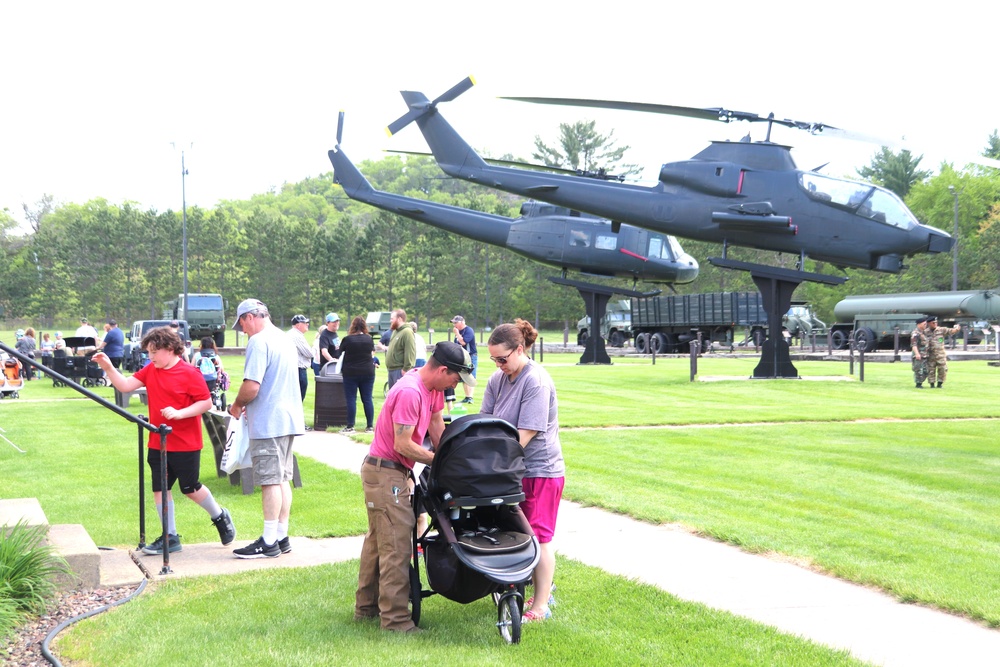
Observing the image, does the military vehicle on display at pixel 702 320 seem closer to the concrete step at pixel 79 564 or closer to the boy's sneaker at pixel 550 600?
the boy's sneaker at pixel 550 600

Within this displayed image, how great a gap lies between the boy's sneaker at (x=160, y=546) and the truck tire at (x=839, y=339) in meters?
41.0

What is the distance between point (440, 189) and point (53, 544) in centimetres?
13254

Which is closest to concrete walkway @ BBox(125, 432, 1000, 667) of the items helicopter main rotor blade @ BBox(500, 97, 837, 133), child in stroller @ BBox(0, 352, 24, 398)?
child in stroller @ BBox(0, 352, 24, 398)

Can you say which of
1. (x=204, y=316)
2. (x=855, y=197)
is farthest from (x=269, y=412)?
(x=204, y=316)

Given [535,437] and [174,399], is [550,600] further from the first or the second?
[174,399]

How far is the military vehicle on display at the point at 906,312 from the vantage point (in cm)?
4128

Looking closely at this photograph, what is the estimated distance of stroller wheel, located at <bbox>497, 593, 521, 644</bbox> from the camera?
523 cm

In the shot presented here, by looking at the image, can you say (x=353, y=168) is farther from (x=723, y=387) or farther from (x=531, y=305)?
(x=531, y=305)

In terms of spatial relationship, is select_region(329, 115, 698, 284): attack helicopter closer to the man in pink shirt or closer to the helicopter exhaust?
the helicopter exhaust

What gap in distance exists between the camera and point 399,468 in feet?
18.1

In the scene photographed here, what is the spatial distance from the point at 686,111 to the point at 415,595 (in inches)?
800

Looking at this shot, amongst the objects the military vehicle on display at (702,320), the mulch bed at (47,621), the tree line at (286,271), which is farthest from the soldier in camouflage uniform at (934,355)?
the tree line at (286,271)

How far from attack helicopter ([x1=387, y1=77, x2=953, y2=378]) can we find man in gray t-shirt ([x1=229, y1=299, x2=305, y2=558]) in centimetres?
1788

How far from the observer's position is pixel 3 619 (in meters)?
5.45
